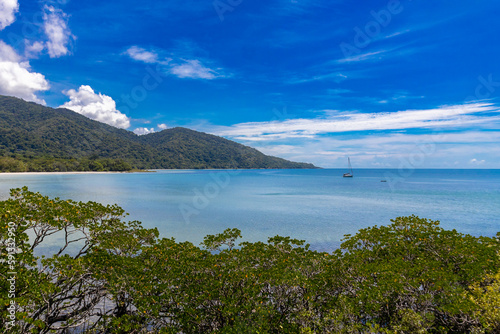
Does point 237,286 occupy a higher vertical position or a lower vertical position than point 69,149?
lower

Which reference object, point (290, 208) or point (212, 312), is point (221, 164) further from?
point (212, 312)

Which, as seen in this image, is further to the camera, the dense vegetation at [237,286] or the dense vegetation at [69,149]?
the dense vegetation at [69,149]

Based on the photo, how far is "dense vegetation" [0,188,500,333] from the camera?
4531mm

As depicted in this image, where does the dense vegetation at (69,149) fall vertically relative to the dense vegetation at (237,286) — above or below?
above

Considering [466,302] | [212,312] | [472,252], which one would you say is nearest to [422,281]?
[466,302]

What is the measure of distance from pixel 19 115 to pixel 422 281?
205 meters

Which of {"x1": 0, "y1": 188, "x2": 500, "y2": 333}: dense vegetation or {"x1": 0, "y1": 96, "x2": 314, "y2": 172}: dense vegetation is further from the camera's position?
{"x1": 0, "y1": 96, "x2": 314, "y2": 172}: dense vegetation

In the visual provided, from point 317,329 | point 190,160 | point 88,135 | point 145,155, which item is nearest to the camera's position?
point 317,329

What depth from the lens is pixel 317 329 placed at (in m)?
4.84

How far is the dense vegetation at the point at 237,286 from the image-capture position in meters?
4.53

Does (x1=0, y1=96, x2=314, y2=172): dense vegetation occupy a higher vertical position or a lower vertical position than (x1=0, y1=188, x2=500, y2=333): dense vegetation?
higher

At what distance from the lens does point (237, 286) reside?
567cm

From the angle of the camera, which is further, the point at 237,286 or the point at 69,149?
the point at 69,149

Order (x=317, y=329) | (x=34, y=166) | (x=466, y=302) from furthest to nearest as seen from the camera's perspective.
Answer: (x=34, y=166)
(x=317, y=329)
(x=466, y=302)
